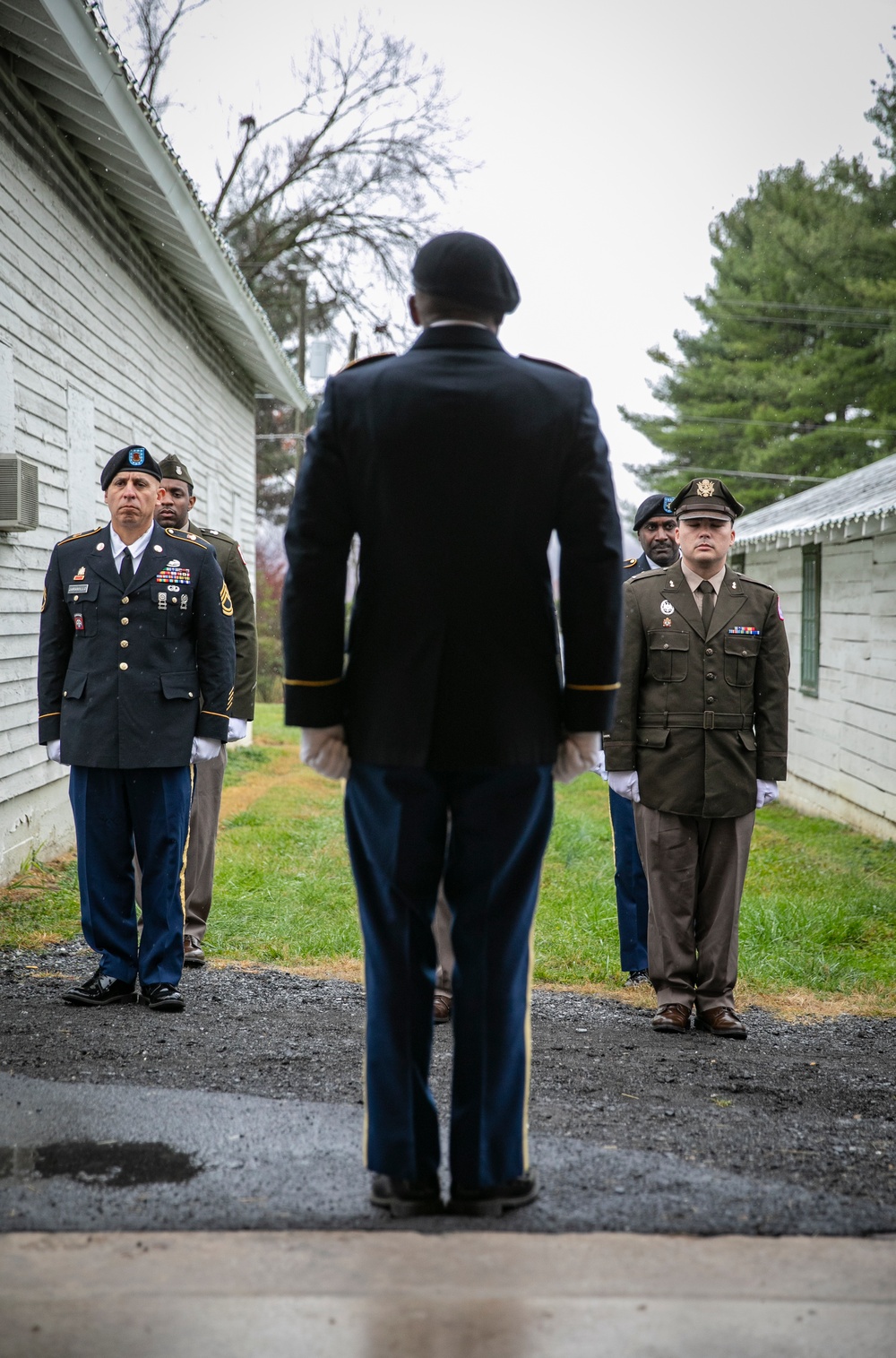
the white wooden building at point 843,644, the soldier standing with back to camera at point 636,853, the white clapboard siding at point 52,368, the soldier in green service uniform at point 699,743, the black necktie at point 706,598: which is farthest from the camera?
the white wooden building at point 843,644

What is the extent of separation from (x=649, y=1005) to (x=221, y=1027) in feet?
5.86

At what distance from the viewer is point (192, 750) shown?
514 centimetres

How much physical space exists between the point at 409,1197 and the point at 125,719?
2554 millimetres

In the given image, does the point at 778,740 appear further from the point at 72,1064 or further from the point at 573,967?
the point at 72,1064

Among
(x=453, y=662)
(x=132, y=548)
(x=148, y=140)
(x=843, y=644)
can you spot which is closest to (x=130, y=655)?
(x=132, y=548)

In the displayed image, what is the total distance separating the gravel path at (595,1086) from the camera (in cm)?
299

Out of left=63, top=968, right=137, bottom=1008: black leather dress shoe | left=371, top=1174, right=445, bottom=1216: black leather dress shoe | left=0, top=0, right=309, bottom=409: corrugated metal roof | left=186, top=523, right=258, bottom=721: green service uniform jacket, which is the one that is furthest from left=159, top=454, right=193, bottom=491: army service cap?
left=371, top=1174, right=445, bottom=1216: black leather dress shoe

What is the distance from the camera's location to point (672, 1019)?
16.0 ft

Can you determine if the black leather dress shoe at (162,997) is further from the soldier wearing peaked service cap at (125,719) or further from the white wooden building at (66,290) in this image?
the white wooden building at (66,290)

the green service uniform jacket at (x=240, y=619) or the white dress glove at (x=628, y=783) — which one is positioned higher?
the green service uniform jacket at (x=240, y=619)

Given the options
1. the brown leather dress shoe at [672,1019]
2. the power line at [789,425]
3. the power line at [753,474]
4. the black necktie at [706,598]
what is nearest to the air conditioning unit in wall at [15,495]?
the black necktie at [706,598]

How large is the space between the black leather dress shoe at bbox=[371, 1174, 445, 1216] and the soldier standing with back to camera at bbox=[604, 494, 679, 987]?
2.87 m

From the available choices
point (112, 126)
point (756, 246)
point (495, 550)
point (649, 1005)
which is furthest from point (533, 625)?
point (756, 246)

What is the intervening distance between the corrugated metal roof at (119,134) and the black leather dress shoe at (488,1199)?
6.17m
